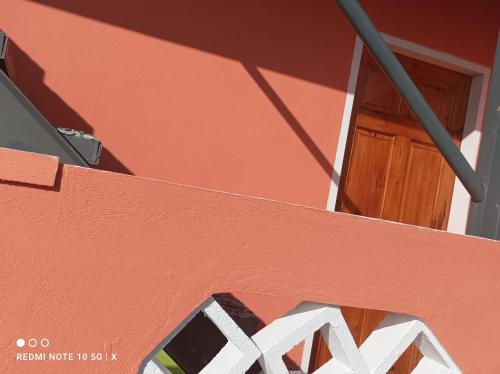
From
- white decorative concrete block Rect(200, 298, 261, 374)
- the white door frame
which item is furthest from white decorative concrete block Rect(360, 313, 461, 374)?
the white door frame

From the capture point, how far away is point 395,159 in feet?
15.9

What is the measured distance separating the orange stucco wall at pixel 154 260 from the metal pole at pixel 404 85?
1.18 ft

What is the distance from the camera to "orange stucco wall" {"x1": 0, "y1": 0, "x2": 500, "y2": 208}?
3779mm

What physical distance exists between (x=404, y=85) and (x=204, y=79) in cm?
164

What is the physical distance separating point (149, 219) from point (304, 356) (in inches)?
101

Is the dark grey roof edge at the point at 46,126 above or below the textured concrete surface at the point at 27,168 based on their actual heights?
above

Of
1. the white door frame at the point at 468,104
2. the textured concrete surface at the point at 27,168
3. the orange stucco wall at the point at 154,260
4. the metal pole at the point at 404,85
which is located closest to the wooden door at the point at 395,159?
the white door frame at the point at 468,104

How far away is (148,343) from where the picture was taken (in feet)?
7.21

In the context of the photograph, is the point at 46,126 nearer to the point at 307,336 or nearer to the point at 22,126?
the point at 22,126

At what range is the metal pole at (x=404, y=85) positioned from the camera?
2.72 m

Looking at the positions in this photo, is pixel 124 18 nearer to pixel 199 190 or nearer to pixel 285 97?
pixel 285 97

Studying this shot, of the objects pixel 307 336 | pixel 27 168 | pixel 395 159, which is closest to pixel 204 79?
pixel 395 159

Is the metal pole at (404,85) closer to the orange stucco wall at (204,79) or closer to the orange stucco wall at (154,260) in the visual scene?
the orange stucco wall at (154,260)

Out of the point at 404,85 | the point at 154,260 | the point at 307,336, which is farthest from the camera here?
the point at 404,85
